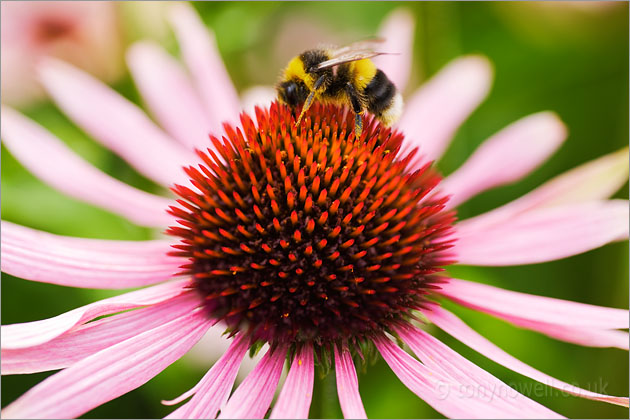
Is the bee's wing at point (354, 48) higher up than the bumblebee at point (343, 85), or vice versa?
the bee's wing at point (354, 48)

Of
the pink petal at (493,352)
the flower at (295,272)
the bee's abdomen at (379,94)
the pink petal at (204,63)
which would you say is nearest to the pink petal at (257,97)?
the pink petal at (204,63)

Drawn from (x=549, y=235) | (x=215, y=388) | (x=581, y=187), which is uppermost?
(x=581, y=187)

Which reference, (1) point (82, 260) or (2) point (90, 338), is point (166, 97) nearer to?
(1) point (82, 260)

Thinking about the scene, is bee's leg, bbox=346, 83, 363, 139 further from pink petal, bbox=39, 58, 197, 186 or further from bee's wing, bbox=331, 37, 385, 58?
pink petal, bbox=39, 58, 197, 186

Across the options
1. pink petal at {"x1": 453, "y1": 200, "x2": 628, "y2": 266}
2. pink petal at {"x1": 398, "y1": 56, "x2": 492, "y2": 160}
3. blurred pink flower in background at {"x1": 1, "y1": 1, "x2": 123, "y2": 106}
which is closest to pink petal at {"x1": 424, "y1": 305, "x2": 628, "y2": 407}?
pink petal at {"x1": 453, "y1": 200, "x2": 628, "y2": 266}

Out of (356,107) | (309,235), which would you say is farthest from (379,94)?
(309,235)

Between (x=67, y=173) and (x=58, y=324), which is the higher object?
(x=67, y=173)

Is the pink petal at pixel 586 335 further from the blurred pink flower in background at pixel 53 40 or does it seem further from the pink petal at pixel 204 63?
the blurred pink flower in background at pixel 53 40
